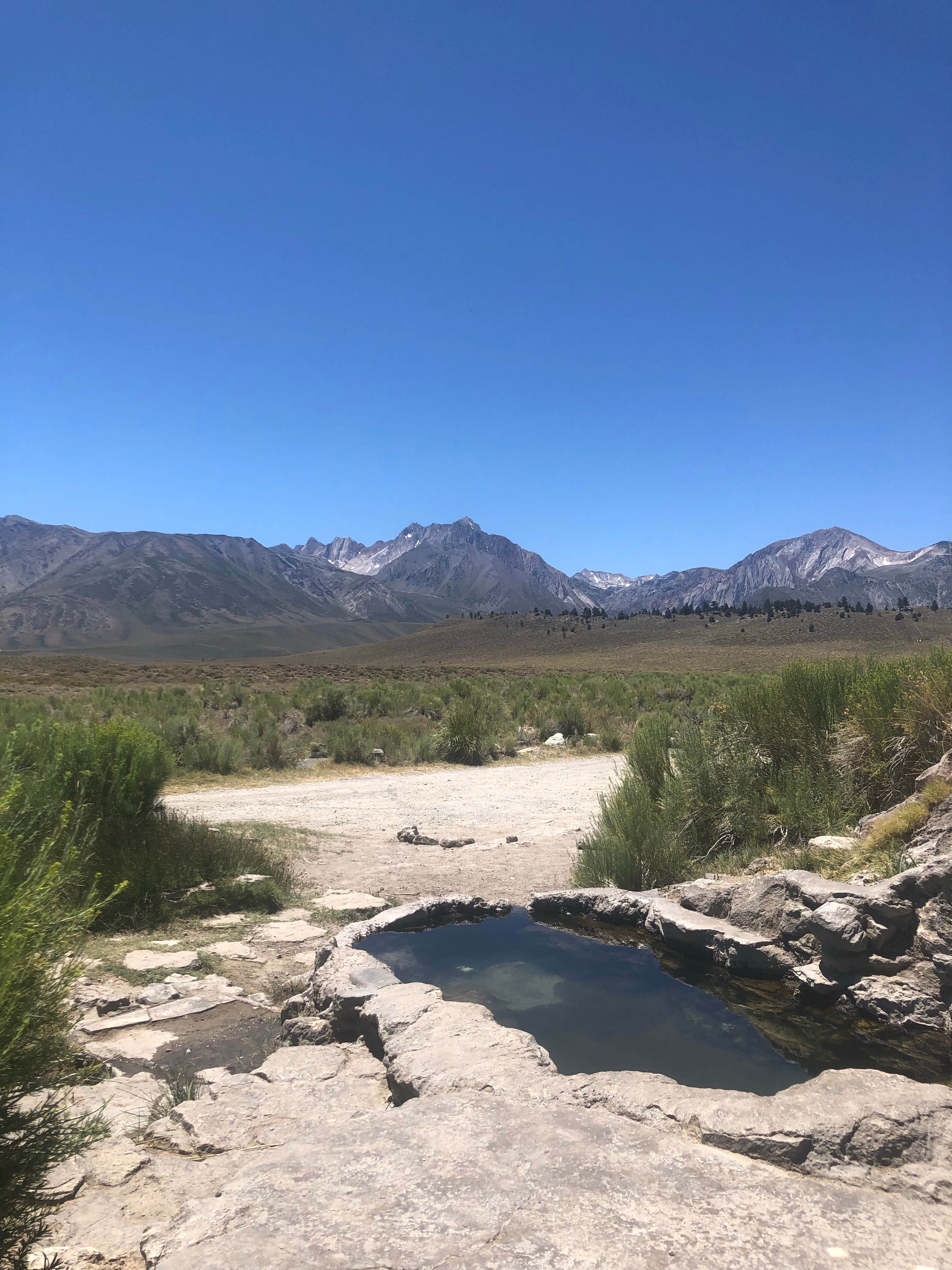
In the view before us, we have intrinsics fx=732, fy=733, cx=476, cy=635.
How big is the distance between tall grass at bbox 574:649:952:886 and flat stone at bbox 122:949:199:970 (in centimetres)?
399

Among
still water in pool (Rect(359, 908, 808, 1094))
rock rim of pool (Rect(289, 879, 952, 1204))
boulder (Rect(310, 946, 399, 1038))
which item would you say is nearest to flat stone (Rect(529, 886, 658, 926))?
still water in pool (Rect(359, 908, 808, 1094))

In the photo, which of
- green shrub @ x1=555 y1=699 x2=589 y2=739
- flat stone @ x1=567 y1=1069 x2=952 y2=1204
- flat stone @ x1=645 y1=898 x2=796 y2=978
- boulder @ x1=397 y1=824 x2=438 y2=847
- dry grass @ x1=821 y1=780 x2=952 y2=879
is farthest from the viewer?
green shrub @ x1=555 y1=699 x2=589 y2=739

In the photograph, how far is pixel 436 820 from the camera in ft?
39.0

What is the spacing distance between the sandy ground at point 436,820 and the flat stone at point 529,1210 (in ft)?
15.4

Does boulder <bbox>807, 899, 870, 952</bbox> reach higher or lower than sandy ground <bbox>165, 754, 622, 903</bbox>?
higher

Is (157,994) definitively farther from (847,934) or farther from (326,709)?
(326,709)

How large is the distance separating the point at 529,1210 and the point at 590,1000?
2.82 meters

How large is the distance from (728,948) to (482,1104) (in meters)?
3.15

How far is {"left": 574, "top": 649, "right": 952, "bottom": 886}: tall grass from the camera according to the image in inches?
304

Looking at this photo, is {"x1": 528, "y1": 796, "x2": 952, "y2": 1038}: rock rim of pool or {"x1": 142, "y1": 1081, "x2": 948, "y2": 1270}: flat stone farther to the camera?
{"x1": 528, "y1": 796, "x2": 952, "y2": 1038}: rock rim of pool

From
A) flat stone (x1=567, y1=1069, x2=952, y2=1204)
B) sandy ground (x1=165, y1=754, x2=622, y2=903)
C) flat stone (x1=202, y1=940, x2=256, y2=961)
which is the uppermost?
flat stone (x1=567, y1=1069, x2=952, y2=1204)

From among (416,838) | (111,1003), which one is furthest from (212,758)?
(111,1003)

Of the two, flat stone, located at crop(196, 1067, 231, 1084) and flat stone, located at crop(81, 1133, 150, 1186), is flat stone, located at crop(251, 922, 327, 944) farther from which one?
flat stone, located at crop(81, 1133, 150, 1186)

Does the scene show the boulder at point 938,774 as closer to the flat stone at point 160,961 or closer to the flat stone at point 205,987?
the flat stone at point 205,987
